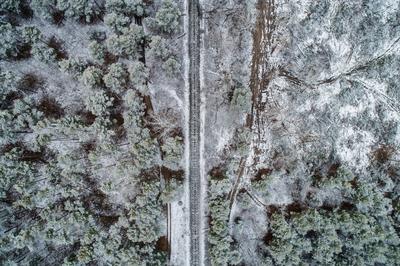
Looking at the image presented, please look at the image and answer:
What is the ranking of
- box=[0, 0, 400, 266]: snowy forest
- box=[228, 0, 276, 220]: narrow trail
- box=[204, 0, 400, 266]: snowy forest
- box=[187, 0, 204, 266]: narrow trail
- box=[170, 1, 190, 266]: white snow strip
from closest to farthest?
box=[0, 0, 400, 266]: snowy forest, box=[204, 0, 400, 266]: snowy forest, box=[170, 1, 190, 266]: white snow strip, box=[187, 0, 204, 266]: narrow trail, box=[228, 0, 276, 220]: narrow trail

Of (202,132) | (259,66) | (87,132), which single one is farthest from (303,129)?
(87,132)

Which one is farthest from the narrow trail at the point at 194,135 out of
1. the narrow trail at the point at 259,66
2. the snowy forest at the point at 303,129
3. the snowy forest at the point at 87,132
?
the narrow trail at the point at 259,66

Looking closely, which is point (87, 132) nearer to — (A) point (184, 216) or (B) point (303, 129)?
(A) point (184, 216)

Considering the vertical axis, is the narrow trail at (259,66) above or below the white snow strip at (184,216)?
above

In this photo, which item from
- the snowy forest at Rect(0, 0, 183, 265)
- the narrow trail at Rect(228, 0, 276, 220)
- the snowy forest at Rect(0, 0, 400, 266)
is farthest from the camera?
the narrow trail at Rect(228, 0, 276, 220)

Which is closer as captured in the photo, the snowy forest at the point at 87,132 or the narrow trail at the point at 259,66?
the snowy forest at the point at 87,132

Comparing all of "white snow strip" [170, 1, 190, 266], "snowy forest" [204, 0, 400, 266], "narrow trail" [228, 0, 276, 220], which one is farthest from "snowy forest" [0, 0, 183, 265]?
"narrow trail" [228, 0, 276, 220]

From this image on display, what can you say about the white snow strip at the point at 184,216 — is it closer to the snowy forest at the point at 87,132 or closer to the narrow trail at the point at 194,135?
the narrow trail at the point at 194,135

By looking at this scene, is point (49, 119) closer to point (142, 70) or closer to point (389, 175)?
point (142, 70)

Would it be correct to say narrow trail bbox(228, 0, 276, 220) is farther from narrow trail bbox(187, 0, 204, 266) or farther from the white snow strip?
the white snow strip

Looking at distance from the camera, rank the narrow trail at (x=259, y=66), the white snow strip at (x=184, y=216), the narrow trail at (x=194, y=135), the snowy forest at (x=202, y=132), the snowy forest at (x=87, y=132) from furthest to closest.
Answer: the narrow trail at (x=259, y=66) < the narrow trail at (x=194, y=135) < the white snow strip at (x=184, y=216) < the snowy forest at (x=202, y=132) < the snowy forest at (x=87, y=132)
